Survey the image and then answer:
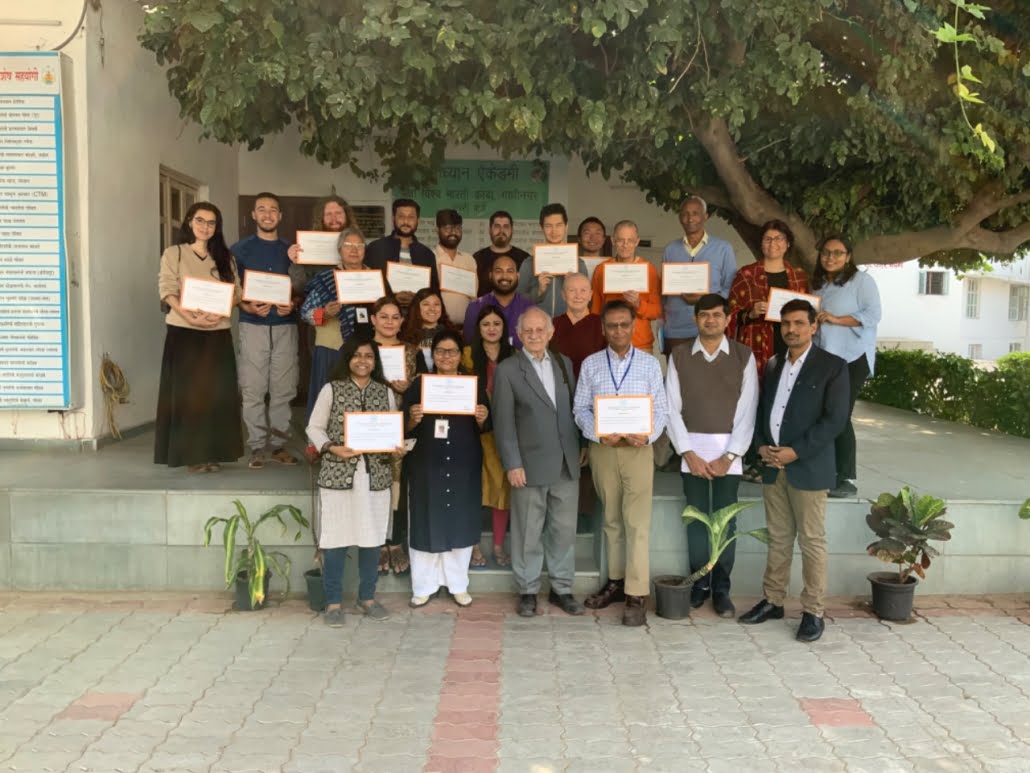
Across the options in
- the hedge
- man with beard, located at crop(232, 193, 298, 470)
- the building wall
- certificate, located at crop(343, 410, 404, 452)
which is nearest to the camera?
certificate, located at crop(343, 410, 404, 452)

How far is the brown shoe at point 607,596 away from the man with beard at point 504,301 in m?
1.52

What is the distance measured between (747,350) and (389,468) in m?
2.13

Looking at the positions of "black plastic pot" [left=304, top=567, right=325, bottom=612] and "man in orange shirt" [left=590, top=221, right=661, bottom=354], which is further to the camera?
"man in orange shirt" [left=590, top=221, right=661, bottom=354]

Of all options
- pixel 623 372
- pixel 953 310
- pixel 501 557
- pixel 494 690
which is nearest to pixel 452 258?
pixel 623 372

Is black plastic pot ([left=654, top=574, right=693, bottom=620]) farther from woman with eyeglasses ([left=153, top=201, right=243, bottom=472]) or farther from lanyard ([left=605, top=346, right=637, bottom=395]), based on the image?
woman with eyeglasses ([left=153, top=201, right=243, bottom=472])

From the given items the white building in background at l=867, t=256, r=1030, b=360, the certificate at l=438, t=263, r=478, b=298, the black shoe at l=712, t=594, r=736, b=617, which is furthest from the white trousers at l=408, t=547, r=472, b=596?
the white building in background at l=867, t=256, r=1030, b=360

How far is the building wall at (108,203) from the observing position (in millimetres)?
6191

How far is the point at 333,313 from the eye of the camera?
5.25 m

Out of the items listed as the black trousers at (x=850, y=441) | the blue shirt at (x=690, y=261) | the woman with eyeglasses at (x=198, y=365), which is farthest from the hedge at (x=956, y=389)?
the woman with eyeglasses at (x=198, y=365)

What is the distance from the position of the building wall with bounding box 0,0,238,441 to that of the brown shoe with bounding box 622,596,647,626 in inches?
171

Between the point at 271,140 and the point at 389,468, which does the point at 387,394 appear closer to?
the point at 389,468

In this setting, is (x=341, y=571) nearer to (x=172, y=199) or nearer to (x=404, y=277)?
(x=404, y=277)

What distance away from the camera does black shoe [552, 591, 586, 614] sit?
4809mm

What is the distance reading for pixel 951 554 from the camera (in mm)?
5211
